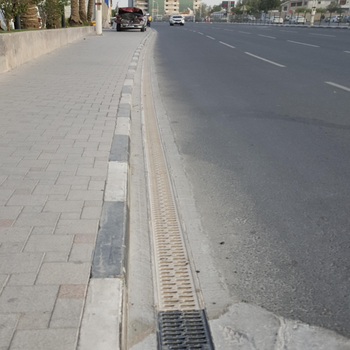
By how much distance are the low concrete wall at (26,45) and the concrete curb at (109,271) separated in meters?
7.57

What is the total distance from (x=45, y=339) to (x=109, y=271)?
61 centimetres

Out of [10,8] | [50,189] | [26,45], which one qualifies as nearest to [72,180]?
[50,189]

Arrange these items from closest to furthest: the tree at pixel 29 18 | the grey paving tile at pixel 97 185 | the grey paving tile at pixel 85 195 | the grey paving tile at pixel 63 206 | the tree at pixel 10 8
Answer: the grey paving tile at pixel 63 206 < the grey paving tile at pixel 85 195 < the grey paving tile at pixel 97 185 < the tree at pixel 10 8 < the tree at pixel 29 18

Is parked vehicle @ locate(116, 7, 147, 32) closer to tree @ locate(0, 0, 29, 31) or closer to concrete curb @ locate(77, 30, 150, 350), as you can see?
tree @ locate(0, 0, 29, 31)

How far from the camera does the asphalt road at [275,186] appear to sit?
2646 millimetres

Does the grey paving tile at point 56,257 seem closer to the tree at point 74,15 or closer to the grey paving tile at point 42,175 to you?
the grey paving tile at point 42,175

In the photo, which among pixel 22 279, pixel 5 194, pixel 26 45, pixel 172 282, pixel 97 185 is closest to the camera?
pixel 22 279

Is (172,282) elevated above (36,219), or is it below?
below

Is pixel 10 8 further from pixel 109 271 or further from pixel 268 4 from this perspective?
pixel 268 4

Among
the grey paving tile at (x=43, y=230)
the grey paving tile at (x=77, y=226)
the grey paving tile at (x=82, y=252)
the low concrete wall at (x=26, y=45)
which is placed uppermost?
the low concrete wall at (x=26, y=45)

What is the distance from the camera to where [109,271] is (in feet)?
8.34

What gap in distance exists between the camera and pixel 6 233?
293cm

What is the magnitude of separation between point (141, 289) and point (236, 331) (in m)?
0.67

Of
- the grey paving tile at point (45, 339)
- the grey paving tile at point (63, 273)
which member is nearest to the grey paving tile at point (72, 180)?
the grey paving tile at point (63, 273)
